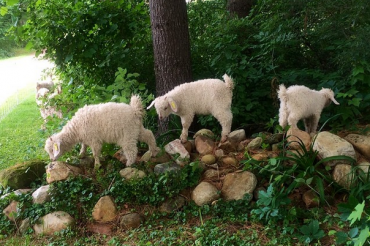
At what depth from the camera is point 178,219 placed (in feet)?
12.4

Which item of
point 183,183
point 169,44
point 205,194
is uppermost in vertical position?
point 169,44

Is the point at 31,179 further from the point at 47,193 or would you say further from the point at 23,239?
the point at 23,239

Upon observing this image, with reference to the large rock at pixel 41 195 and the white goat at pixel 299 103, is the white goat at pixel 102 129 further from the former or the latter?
the white goat at pixel 299 103

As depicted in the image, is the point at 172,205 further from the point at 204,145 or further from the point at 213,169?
the point at 204,145

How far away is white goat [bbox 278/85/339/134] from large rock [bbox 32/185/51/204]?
3010mm

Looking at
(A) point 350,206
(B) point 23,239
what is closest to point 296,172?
(A) point 350,206

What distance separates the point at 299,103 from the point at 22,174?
3639 millimetres

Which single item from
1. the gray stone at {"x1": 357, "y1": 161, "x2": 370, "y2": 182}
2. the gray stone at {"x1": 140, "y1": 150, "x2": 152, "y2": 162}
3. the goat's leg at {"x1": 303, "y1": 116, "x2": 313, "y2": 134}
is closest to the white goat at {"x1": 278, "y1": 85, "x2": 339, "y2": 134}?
the goat's leg at {"x1": 303, "y1": 116, "x2": 313, "y2": 134}

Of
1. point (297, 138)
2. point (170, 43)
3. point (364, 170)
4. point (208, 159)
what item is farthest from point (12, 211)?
point (364, 170)

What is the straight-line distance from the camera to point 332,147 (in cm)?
396

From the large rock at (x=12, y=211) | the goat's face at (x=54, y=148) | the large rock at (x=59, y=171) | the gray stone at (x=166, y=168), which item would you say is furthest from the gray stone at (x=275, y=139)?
the large rock at (x=12, y=211)

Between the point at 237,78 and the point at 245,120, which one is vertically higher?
the point at 237,78

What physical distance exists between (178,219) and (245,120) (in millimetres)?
2167

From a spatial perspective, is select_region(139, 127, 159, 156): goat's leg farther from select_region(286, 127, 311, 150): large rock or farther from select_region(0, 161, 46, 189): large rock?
select_region(286, 127, 311, 150): large rock
